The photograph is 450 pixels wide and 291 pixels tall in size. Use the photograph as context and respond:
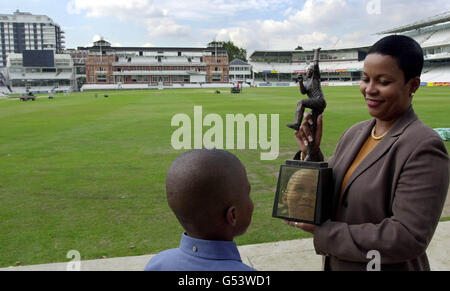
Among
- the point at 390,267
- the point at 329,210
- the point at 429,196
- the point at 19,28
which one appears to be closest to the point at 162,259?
the point at 329,210

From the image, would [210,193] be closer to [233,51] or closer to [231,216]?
[231,216]

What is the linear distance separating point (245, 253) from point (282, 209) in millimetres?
2363

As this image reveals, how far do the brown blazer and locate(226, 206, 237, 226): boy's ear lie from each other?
0.54m

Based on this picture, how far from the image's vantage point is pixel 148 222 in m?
5.77

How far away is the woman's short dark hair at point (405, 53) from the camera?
1784 millimetres

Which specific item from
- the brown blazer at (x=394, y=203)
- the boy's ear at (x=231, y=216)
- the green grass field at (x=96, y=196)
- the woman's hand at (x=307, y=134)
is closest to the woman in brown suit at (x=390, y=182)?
the brown blazer at (x=394, y=203)

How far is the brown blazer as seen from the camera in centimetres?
168

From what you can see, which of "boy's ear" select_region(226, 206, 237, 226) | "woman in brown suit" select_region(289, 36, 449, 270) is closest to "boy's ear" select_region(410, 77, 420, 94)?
"woman in brown suit" select_region(289, 36, 449, 270)

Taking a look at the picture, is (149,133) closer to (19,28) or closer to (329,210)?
(329,210)

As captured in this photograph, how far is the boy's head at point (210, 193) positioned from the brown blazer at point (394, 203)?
54 centimetres

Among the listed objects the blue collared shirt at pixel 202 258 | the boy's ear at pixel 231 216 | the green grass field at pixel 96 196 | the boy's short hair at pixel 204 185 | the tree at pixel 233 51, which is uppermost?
the tree at pixel 233 51

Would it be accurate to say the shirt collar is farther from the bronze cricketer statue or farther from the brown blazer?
the bronze cricketer statue

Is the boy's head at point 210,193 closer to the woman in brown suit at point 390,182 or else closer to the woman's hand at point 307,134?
the woman in brown suit at point 390,182

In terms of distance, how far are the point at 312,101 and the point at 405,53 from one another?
0.56 m
